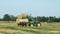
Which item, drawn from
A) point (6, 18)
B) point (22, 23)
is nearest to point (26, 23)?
point (22, 23)

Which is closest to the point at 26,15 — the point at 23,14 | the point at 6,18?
the point at 23,14

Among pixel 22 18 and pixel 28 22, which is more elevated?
pixel 22 18

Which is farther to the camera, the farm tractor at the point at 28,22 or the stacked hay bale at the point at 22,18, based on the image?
the stacked hay bale at the point at 22,18

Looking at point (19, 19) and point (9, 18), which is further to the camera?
point (9, 18)

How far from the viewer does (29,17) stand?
1260 inches

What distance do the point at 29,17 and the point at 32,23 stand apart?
2230mm

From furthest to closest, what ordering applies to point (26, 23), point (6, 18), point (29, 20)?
1. point (6, 18)
2. point (29, 20)
3. point (26, 23)

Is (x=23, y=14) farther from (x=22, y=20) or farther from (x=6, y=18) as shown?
(x=6, y=18)

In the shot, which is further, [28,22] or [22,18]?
[22,18]

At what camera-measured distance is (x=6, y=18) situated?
7738 cm

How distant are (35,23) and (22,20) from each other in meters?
2.04

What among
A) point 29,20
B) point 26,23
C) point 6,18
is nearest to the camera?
point 26,23

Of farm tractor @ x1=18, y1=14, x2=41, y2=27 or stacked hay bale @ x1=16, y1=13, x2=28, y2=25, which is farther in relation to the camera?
stacked hay bale @ x1=16, y1=13, x2=28, y2=25

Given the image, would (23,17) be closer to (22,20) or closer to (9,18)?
(22,20)
